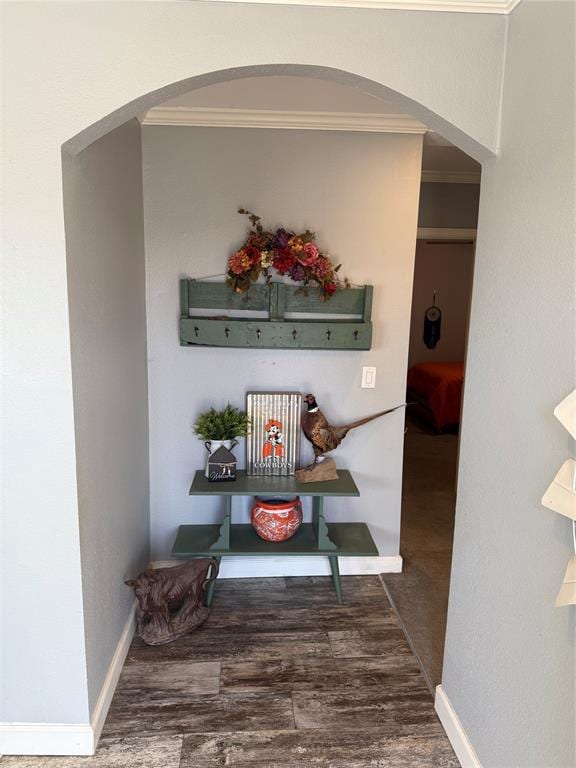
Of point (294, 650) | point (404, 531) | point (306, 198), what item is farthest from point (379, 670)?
point (306, 198)

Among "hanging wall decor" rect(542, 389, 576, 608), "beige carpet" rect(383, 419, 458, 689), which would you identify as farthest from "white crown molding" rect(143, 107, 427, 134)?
"beige carpet" rect(383, 419, 458, 689)

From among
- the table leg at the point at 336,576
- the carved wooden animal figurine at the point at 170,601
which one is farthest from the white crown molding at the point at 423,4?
the table leg at the point at 336,576

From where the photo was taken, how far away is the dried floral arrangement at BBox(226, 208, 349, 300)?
102 inches

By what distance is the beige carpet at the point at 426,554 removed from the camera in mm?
2520

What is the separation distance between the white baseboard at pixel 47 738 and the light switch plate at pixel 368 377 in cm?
183

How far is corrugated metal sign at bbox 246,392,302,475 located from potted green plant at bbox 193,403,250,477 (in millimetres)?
68

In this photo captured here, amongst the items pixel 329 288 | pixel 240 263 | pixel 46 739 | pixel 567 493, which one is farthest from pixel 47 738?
pixel 329 288

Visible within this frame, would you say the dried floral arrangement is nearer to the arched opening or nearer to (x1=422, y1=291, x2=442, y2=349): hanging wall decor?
the arched opening

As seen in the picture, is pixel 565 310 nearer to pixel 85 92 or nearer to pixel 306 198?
pixel 85 92

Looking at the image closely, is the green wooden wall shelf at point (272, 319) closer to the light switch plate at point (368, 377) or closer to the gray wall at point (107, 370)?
the light switch plate at point (368, 377)

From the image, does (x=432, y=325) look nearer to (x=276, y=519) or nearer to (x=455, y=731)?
(x=276, y=519)

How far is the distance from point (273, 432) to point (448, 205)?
246 cm

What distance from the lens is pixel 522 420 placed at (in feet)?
4.92

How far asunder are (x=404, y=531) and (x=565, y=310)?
2.59 meters
